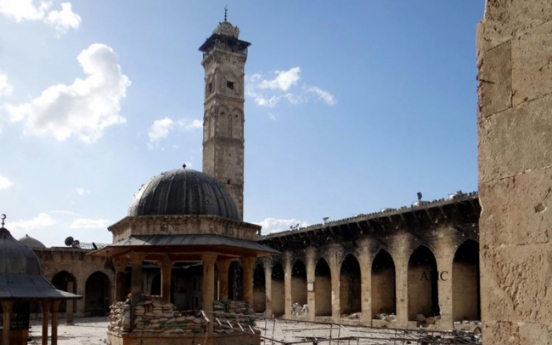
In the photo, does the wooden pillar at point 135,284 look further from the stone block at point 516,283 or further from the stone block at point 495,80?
the stone block at point 495,80

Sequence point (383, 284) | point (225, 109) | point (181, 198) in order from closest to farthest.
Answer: point (181, 198) → point (383, 284) → point (225, 109)

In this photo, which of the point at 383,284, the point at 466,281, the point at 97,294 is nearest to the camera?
the point at 466,281

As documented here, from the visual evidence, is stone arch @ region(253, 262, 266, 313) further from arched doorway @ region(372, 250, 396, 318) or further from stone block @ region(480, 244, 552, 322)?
stone block @ region(480, 244, 552, 322)

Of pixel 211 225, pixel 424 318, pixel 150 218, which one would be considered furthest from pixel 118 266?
pixel 424 318

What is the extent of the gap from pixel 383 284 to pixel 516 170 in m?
23.7

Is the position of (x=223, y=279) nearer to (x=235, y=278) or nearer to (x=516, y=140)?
(x=516, y=140)

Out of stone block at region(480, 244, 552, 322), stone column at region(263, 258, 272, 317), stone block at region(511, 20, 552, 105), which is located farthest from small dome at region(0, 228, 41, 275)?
stone column at region(263, 258, 272, 317)

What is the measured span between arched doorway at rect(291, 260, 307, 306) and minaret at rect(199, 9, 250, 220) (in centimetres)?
895

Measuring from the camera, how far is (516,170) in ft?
8.03

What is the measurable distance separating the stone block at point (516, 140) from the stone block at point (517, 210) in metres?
0.04

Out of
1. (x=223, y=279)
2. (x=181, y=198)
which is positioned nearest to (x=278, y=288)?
(x=223, y=279)

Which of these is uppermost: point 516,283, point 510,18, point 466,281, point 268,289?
point 510,18

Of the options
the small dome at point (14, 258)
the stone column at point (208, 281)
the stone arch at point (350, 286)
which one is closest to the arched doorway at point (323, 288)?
the stone arch at point (350, 286)

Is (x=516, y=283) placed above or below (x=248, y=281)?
above
